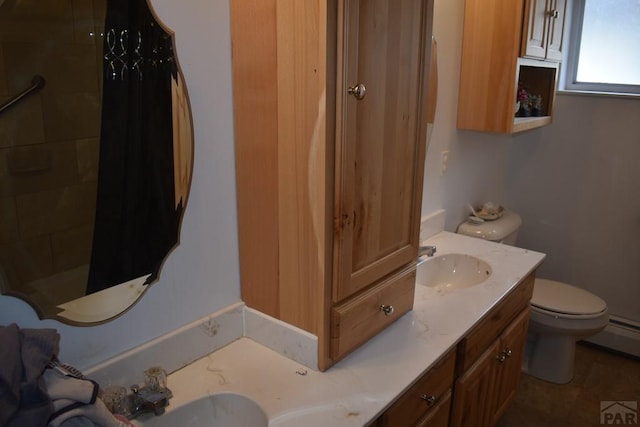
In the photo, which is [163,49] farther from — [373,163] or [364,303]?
[364,303]

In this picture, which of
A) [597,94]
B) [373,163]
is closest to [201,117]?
[373,163]

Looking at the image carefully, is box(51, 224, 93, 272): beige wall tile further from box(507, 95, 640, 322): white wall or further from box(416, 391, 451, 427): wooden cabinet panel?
box(507, 95, 640, 322): white wall

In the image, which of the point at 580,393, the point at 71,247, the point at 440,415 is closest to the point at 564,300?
the point at 580,393

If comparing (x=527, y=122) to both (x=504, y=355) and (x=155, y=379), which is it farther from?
(x=155, y=379)

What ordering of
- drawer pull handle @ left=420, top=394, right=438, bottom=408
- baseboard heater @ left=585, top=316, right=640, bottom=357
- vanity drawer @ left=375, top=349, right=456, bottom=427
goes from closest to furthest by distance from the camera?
vanity drawer @ left=375, top=349, right=456, bottom=427 → drawer pull handle @ left=420, top=394, right=438, bottom=408 → baseboard heater @ left=585, top=316, right=640, bottom=357

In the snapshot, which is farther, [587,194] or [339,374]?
[587,194]

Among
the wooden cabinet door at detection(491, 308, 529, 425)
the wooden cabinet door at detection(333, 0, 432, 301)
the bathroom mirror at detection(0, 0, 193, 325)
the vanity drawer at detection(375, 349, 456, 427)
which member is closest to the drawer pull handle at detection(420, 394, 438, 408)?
the vanity drawer at detection(375, 349, 456, 427)

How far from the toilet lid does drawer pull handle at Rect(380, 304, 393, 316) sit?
Answer: 135 centimetres

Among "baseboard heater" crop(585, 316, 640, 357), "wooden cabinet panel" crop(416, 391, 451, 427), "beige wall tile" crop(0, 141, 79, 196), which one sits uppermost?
"beige wall tile" crop(0, 141, 79, 196)

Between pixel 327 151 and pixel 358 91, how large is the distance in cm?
15

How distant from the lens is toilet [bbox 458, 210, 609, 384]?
8.16 feet

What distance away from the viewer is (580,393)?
2602mm

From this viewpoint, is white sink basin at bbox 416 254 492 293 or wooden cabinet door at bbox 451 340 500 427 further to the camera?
white sink basin at bbox 416 254 492 293

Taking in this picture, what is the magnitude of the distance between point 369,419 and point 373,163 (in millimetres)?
575
